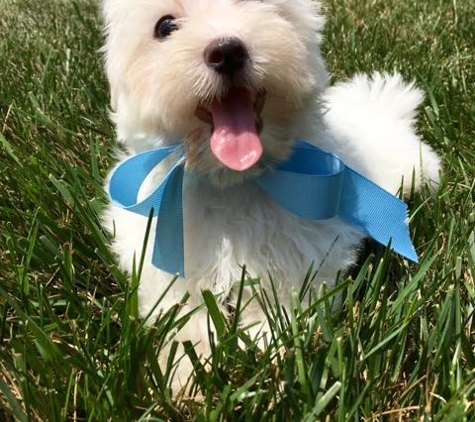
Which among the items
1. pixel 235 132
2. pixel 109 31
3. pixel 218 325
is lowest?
pixel 218 325

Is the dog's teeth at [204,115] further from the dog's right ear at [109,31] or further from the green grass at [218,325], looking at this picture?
the green grass at [218,325]

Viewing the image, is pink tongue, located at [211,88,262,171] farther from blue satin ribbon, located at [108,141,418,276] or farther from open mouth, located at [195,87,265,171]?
blue satin ribbon, located at [108,141,418,276]

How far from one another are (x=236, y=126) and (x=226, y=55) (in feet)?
0.67

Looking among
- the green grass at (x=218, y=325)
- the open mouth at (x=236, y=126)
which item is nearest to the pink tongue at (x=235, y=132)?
the open mouth at (x=236, y=126)

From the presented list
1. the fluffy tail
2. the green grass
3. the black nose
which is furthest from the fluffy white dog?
the fluffy tail

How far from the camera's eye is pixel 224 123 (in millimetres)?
1944

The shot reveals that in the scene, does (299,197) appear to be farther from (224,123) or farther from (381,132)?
(381,132)

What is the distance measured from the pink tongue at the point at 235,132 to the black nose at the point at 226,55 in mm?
81

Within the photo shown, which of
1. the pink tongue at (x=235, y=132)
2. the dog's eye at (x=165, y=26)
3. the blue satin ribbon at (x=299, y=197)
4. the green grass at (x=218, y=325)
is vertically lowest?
the green grass at (x=218, y=325)

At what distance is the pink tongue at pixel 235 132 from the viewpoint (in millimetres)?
1920

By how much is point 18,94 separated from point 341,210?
2247mm

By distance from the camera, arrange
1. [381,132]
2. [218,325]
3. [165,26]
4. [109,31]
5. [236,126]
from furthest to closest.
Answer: [381,132]
[109,31]
[165,26]
[236,126]
[218,325]

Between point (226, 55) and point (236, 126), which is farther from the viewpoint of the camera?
point (236, 126)

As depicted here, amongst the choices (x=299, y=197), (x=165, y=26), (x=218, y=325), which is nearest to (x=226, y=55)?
(x=165, y=26)
